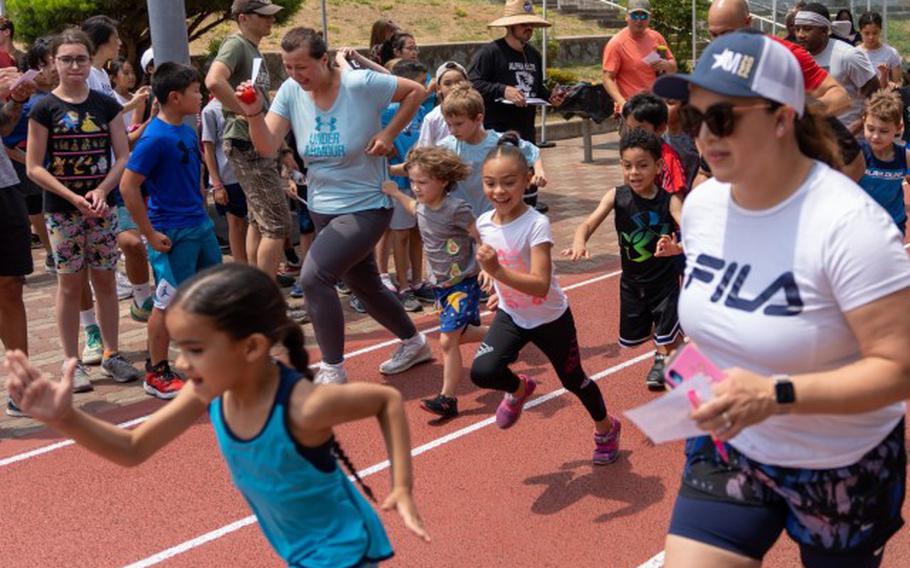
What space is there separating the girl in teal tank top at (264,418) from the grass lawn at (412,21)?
18.3 meters

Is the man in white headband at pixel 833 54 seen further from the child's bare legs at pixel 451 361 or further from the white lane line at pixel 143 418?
the child's bare legs at pixel 451 361

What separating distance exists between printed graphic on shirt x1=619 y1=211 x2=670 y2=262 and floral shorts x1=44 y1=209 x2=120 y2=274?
10.7ft

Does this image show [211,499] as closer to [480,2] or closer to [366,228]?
[366,228]

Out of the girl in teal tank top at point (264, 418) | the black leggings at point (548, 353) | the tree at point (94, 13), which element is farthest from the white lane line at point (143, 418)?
the tree at point (94, 13)

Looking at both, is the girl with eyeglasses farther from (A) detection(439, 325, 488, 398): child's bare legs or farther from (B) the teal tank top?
(B) the teal tank top

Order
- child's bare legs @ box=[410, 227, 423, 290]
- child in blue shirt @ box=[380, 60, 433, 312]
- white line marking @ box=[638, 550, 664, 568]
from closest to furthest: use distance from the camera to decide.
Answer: white line marking @ box=[638, 550, 664, 568]
child in blue shirt @ box=[380, 60, 433, 312]
child's bare legs @ box=[410, 227, 423, 290]

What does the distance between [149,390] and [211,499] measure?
1697mm

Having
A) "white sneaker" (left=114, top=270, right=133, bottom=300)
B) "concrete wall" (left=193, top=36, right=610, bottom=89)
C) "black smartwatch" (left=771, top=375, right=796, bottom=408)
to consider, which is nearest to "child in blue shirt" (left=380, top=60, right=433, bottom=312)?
"white sneaker" (left=114, top=270, right=133, bottom=300)

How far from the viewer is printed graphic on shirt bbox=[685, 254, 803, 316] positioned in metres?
2.77

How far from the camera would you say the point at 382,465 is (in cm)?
598

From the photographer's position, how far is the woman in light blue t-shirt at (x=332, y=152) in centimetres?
657

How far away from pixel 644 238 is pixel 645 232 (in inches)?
1.3

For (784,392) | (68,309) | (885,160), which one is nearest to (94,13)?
(68,309)

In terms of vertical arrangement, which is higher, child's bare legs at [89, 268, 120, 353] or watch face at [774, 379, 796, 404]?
watch face at [774, 379, 796, 404]
